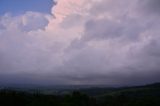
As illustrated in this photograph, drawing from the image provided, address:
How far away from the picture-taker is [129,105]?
120375mm

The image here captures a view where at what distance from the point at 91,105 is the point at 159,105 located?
95.4ft

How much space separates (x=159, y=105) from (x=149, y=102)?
705 cm

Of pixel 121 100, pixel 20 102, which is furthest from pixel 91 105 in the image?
pixel 20 102

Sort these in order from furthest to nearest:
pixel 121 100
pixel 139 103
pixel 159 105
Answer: pixel 121 100, pixel 159 105, pixel 139 103

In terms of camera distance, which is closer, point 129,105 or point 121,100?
point 129,105

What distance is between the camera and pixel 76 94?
135125 mm

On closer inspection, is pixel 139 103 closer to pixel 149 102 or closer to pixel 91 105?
pixel 149 102

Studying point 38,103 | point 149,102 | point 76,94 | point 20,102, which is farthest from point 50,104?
point 149,102

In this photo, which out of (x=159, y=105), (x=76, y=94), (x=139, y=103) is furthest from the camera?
(x=76, y=94)

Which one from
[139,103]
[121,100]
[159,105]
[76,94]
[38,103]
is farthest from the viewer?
[121,100]

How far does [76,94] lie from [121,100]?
1151 inches

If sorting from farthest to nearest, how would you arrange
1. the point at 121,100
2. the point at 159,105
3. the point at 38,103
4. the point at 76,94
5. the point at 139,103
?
1. the point at 121,100
2. the point at 76,94
3. the point at 159,105
4. the point at 139,103
5. the point at 38,103

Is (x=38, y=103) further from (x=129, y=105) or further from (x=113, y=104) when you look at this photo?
(x=113, y=104)

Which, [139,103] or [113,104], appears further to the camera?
[113,104]
